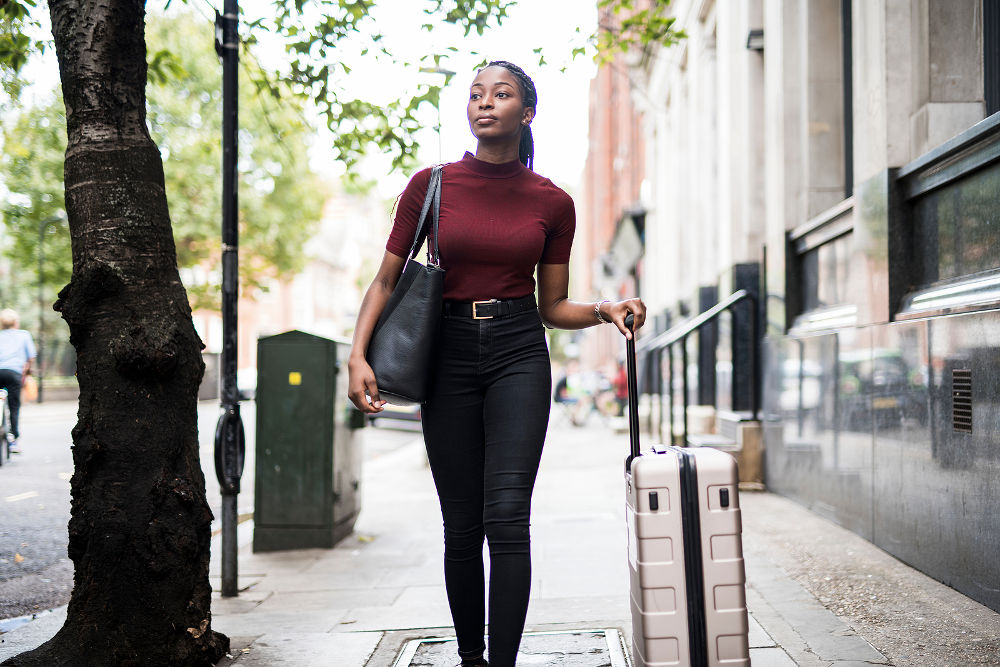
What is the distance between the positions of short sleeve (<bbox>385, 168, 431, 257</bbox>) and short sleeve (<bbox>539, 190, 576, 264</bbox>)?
423 mm

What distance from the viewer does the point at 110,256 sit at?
11.0 ft

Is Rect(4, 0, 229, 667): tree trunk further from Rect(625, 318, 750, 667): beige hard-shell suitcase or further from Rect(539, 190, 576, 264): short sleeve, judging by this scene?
Rect(625, 318, 750, 667): beige hard-shell suitcase

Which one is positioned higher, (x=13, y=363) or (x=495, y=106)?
(x=495, y=106)

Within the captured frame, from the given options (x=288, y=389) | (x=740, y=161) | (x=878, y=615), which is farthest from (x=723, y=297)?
(x=878, y=615)

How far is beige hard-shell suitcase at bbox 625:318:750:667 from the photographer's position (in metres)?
2.51

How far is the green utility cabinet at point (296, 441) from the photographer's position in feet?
19.9

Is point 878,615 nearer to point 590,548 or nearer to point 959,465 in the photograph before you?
point 959,465

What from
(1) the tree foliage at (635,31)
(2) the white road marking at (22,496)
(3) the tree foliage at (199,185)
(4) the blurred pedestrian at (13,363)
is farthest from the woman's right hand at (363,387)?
(3) the tree foliage at (199,185)

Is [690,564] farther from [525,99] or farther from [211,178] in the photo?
[211,178]

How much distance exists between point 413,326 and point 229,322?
2.28 m

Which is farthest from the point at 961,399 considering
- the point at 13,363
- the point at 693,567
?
the point at 13,363

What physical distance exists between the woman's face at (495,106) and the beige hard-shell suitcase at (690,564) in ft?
2.80

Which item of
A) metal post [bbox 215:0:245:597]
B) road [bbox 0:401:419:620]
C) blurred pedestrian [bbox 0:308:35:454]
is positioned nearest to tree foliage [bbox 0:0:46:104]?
metal post [bbox 215:0:245:597]

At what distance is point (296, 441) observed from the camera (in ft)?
19.9
